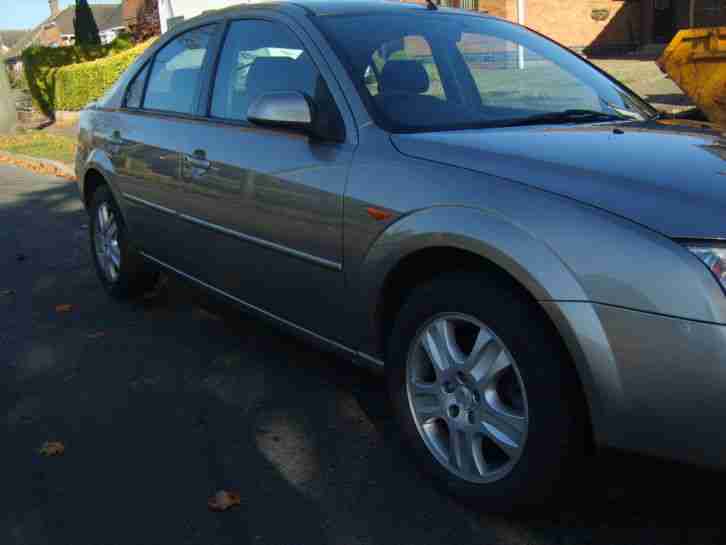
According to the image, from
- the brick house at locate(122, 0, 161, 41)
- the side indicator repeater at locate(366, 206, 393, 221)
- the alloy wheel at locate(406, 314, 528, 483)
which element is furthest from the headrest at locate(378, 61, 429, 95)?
the brick house at locate(122, 0, 161, 41)

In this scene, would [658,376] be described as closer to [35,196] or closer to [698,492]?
[698,492]

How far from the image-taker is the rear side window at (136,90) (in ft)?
17.5

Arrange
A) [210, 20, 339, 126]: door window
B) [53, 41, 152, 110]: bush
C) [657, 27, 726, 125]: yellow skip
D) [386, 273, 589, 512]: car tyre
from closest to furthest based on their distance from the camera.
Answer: [386, 273, 589, 512]: car tyre, [210, 20, 339, 126]: door window, [657, 27, 726, 125]: yellow skip, [53, 41, 152, 110]: bush

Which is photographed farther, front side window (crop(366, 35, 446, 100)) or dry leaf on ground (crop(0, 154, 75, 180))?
dry leaf on ground (crop(0, 154, 75, 180))

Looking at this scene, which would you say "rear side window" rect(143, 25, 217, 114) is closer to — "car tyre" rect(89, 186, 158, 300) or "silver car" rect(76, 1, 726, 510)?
"silver car" rect(76, 1, 726, 510)

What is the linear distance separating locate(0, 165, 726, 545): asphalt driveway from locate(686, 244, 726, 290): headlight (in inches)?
30.1

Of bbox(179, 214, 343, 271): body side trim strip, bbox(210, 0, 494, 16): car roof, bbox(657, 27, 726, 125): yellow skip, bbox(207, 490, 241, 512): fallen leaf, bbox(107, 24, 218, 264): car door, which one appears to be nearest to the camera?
bbox(207, 490, 241, 512): fallen leaf

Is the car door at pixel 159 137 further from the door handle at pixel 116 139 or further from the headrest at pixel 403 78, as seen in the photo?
the headrest at pixel 403 78

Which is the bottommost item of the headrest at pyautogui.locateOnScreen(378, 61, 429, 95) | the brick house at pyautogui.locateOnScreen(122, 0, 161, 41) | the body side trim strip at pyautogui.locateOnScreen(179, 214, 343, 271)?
the body side trim strip at pyautogui.locateOnScreen(179, 214, 343, 271)

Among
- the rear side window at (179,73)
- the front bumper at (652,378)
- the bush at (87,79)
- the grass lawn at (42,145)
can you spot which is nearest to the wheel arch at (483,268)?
the front bumper at (652,378)

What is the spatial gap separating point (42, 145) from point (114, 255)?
40.3 feet

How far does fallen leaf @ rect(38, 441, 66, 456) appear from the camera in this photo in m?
3.64

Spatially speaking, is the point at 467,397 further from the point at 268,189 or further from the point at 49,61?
the point at 49,61

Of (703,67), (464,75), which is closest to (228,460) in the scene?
(464,75)
